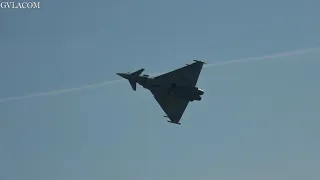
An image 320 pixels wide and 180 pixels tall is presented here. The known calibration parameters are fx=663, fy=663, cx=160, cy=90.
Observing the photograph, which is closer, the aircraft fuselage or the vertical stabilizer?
the vertical stabilizer

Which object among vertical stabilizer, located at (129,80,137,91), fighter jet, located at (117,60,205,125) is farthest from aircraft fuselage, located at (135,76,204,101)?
vertical stabilizer, located at (129,80,137,91)

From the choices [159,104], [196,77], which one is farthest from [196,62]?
[159,104]

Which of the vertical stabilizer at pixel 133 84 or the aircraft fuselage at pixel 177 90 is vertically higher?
the vertical stabilizer at pixel 133 84

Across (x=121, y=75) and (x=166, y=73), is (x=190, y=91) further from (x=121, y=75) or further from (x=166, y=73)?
(x=121, y=75)

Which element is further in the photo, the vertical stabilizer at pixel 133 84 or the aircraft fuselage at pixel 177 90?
the aircraft fuselage at pixel 177 90

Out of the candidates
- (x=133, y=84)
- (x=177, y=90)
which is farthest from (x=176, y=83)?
(x=133, y=84)

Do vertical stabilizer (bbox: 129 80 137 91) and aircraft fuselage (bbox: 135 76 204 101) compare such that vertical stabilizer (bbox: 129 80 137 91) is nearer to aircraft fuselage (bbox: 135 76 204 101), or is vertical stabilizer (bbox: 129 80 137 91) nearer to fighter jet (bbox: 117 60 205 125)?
fighter jet (bbox: 117 60 205 125)

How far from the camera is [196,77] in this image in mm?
137000

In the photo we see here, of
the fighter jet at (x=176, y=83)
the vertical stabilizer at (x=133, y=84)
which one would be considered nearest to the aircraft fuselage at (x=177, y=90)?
the fighter jet at (x=176, y=83)

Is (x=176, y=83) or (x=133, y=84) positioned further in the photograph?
(x=176, y=83)

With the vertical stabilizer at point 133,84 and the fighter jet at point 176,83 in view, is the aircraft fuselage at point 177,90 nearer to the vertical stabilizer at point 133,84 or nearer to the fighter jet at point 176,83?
the fighter jet at point 176,83

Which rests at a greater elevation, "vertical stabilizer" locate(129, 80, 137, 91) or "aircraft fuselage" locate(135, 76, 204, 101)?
"vertical stabilizer" locate(129, 80, 137, 91)

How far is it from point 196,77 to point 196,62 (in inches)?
125

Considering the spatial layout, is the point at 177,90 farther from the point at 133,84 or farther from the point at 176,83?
the point at 133,84
